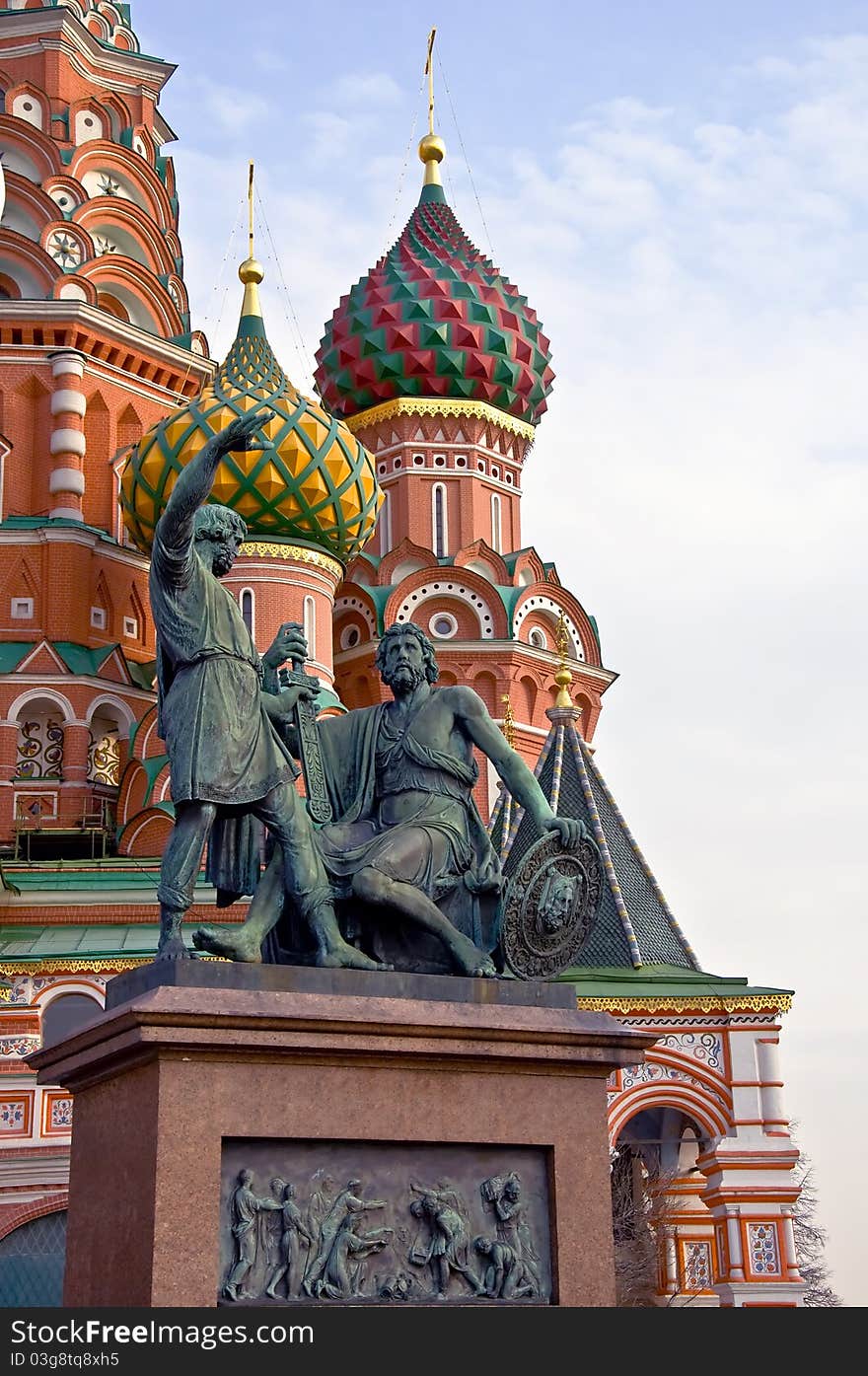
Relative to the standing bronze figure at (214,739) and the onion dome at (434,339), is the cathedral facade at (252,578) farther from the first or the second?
the standing bronze figure at (214,739)

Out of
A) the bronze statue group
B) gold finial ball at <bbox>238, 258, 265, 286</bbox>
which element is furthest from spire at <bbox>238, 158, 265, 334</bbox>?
the bronze statue group

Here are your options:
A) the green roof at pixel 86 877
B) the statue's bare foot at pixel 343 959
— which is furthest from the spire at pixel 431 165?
the statue's bare foot at pixel 343 959

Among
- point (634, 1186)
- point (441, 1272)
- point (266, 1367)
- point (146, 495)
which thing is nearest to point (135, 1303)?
point (266, 1367)

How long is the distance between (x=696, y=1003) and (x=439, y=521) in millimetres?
13607

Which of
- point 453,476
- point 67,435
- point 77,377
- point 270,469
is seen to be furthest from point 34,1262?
point 453,476

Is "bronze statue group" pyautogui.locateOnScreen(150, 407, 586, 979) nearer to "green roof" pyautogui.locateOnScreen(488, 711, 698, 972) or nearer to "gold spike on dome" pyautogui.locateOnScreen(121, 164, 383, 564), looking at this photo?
"green roof" pyautogui.locateOnScreen(488, 711, 698, 972)

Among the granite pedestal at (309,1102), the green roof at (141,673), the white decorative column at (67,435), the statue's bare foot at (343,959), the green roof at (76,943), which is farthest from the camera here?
the white decorative column at (67,435)

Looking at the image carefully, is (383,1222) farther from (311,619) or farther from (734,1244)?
(311,619)

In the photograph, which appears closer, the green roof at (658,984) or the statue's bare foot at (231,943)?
the statue's bare foot at (231,943)

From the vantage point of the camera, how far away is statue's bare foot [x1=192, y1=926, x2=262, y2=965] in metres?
6.57

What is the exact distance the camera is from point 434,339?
30016 mm

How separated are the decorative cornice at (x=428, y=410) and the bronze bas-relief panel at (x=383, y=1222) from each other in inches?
954

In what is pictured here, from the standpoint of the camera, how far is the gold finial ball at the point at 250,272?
26891mm

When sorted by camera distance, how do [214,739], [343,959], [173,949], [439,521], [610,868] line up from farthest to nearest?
[439,521], [610,868], [214,739], [343,959], [173,949]
